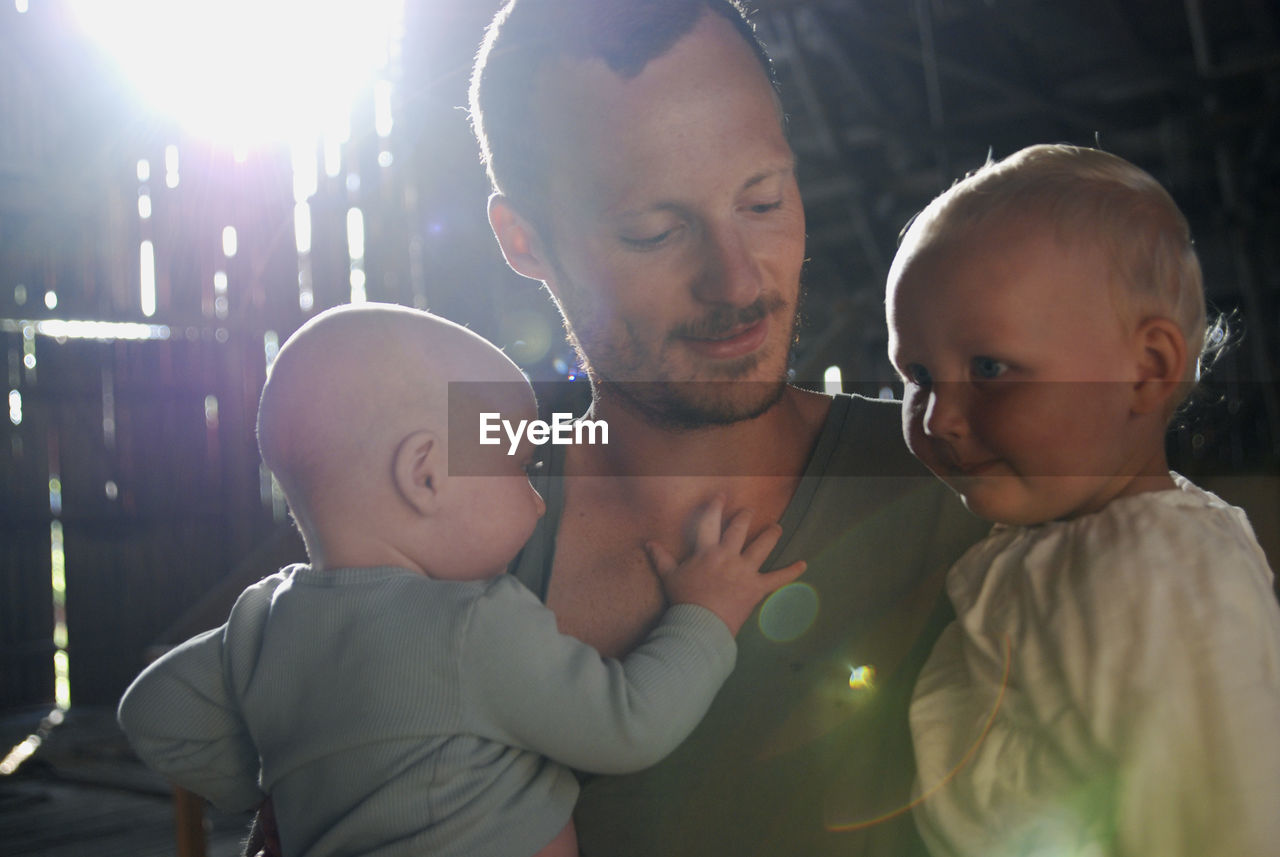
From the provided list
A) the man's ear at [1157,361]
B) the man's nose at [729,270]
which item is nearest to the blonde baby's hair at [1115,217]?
the man's ear at [1157,361]

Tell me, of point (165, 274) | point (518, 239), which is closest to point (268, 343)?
point (165, 274)

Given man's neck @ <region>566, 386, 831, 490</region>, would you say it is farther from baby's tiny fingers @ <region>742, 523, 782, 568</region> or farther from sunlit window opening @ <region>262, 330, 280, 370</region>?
sunlit window opening @ <region>262, 330, 280, 370</region>

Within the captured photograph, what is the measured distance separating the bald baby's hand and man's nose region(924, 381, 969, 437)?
31 cm

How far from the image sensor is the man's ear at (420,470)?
1.38 metres

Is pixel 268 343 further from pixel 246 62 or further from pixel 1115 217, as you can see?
pixel 1115 217

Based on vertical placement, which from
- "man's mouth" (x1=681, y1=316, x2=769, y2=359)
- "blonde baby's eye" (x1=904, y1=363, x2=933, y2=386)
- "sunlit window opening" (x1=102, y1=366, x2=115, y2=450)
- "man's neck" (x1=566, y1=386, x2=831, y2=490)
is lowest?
"sunlit window opening" (x1=102, y1=366, x2=115, y2=450)

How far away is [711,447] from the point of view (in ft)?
5.53

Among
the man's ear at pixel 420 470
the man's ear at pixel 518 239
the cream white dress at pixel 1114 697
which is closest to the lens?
the cream white dress at pixel 1114 697

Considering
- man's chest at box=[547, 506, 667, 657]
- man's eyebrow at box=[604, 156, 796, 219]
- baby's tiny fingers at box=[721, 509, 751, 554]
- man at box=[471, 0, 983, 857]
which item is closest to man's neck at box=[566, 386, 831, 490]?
man at box=[471, 0, 983, 857]

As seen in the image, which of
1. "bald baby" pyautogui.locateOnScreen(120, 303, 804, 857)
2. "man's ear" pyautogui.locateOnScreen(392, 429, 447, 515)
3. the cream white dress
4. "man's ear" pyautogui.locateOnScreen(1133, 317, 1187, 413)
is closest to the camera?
the cream white dress

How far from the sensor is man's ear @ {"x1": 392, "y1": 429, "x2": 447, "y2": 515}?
1.38m

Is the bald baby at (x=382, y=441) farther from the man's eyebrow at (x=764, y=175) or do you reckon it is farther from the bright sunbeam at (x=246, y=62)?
the bright sunbeam at (x=246, y=62)

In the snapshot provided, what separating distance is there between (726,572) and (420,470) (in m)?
0.43

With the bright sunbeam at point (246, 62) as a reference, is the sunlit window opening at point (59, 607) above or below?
below
